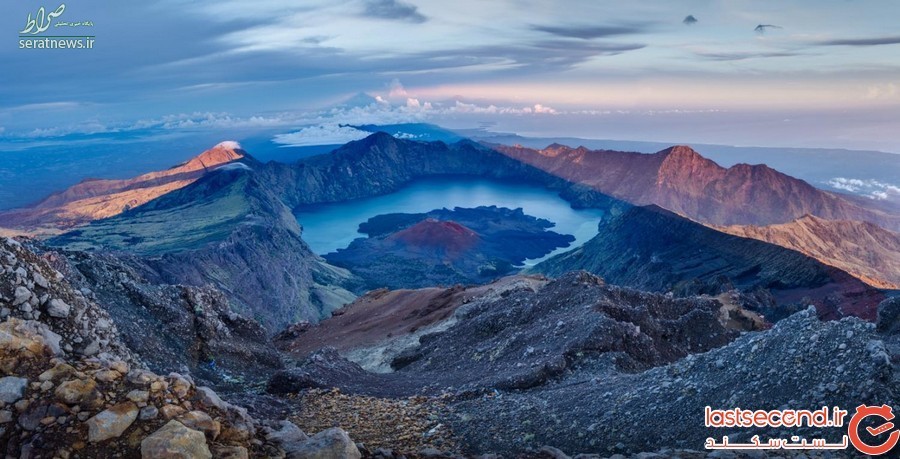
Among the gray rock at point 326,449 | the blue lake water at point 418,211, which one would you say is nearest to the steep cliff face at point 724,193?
the blue lake water at point 418,211

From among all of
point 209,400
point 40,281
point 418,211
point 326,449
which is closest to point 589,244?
point 418,211

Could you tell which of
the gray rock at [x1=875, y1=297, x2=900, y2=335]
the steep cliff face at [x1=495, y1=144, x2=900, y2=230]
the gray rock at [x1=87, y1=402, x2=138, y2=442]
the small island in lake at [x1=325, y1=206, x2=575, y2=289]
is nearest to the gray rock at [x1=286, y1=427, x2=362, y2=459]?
the gray rock at [x1=87, y1=402, x2=138, y2=442]

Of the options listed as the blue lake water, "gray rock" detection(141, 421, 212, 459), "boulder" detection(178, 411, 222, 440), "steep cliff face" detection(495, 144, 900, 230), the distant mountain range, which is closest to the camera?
"gray rock" detection(141, 421, 212, 459)

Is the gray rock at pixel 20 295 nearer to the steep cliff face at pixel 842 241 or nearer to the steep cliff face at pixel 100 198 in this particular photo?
the steep cliff face at pixel 842 241

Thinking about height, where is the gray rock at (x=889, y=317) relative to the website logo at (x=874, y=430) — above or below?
below

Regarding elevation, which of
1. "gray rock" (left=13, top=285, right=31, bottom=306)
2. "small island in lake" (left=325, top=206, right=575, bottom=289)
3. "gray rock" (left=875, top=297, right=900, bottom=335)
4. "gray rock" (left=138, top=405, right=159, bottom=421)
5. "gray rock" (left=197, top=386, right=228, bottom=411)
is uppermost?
"gray rock" (left=13, top=285, right=31, bottom=306)

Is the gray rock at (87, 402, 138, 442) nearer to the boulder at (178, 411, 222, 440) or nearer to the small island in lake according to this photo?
the boulder at (178, 411, 222, 440)
